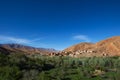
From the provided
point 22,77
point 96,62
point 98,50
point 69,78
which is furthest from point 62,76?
point 98,50

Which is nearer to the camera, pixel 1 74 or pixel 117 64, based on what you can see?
pixel 1 74

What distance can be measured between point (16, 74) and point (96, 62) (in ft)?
130

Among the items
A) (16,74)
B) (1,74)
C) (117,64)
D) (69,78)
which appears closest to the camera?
(1,74)

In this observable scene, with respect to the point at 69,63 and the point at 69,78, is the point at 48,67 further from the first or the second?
the point at 69,78

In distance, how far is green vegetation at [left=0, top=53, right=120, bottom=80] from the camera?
34125 millimetres

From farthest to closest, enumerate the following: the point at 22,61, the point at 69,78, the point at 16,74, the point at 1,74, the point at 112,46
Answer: the point at 112,46, the point at 22,61, the point at 69,78, the point at 16,74, the point at 1,74

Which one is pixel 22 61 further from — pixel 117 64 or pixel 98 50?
pixel 98 50

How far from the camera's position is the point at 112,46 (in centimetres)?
10419

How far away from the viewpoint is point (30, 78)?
3272 centimetres

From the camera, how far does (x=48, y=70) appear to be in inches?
2077

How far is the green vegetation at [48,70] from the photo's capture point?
34125mm

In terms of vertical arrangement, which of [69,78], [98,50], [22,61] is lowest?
[69,78]

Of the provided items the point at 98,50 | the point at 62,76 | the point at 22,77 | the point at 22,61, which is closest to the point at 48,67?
the point at 22,61

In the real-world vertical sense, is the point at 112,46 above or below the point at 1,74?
above
